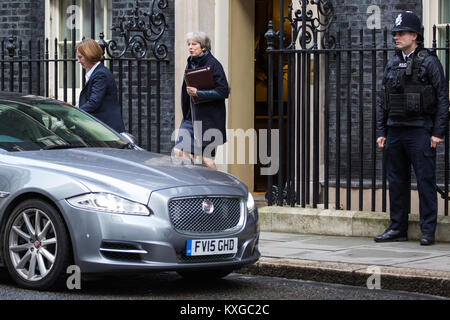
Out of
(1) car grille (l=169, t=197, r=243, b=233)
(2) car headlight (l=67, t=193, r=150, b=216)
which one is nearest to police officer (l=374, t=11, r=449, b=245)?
(1) car grille (l=169, t=197, r=243, b=233)

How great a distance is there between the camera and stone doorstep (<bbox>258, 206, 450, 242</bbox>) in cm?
955

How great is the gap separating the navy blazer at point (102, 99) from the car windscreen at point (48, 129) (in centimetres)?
131

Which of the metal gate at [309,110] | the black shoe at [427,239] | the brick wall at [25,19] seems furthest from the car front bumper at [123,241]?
the brick wall at [25,19]

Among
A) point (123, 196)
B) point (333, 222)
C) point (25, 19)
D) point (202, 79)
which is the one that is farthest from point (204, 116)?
point (25, 19)

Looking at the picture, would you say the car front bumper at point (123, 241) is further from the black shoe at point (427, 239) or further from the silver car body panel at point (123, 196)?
the black shoe at point (427, 239)

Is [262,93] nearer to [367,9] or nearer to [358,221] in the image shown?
[367,9]

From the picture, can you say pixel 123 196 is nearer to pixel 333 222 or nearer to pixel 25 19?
pixel 333 222

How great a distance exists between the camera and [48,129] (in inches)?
316

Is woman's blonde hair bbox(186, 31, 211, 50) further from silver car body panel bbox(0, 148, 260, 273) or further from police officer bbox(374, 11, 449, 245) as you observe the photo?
silver car body panel bbox(0, 148, 260, 273)

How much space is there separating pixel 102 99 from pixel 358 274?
3.54 metres

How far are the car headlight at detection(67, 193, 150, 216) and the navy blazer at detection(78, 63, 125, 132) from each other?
3.20 meters

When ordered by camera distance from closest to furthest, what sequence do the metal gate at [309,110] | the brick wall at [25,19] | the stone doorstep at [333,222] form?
the stone doorstep at [333,222], the metal gate at [309,110], the brick wall at [25,19]

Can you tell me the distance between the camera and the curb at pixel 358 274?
24.1ft

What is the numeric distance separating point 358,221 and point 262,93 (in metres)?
4.65
